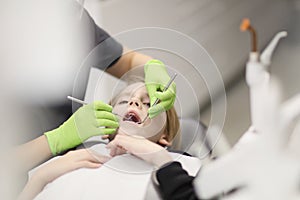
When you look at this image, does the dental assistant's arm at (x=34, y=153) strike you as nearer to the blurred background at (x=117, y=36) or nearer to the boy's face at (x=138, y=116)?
the blurred background at (x=117, y=36)

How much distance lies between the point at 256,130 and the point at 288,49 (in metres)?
0.23

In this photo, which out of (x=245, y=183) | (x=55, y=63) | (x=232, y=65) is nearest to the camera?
(x=245, y=183)

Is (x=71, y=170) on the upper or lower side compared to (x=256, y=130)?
lower

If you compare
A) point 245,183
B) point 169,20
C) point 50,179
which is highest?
point 169,20

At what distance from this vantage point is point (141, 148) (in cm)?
82

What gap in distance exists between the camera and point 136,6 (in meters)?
0.91

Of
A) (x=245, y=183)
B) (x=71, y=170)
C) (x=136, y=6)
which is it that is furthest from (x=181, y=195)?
(x=136, y=6)

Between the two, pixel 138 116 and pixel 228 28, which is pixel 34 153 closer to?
pixel 138 116

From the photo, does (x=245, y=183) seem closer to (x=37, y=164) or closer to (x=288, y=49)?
(x=288, y=49)

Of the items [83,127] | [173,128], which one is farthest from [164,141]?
[83,127]


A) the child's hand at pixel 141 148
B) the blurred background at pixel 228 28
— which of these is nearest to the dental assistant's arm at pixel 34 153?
the child's hand at pixel 141 148

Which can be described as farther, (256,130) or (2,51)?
(2,51)

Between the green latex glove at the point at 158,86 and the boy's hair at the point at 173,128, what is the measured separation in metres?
0.02

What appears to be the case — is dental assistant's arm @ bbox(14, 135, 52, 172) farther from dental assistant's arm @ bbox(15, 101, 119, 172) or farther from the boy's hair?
the boy's hair
